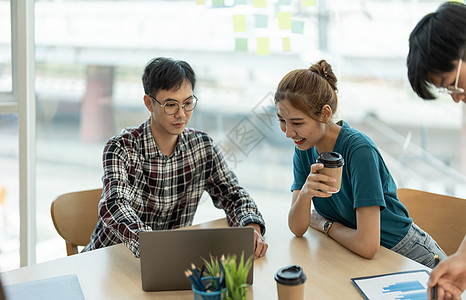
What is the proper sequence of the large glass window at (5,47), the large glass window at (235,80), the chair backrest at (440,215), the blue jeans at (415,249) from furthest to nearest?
1. the large glass window at (235,80)
2. the large glass window at (5,47)
3. the chair backrest at (440,215)
4. the blue jeans at (415,249)

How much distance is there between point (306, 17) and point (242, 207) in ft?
5.29

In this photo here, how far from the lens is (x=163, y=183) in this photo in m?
1.89

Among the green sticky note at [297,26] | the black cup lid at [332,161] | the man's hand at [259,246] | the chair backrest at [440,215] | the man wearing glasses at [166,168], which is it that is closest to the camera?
the black cup lid at [332,161]

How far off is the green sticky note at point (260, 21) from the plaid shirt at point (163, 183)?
1.13 m

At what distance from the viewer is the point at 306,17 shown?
2.95 meters

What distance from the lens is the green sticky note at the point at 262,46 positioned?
9.49ft

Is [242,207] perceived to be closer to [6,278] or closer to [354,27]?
[6,278]

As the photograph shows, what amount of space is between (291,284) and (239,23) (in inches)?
80.0

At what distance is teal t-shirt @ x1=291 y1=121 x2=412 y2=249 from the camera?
154cm

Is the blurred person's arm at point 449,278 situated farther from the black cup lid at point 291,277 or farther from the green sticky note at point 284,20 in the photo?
the green sticky note at point 284,20

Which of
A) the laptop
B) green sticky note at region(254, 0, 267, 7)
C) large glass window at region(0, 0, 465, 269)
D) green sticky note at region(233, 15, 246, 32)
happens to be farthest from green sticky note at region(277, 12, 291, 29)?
the laptop

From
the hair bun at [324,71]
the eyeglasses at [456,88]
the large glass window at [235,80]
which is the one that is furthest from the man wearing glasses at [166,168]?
the large glass window at [235,80]

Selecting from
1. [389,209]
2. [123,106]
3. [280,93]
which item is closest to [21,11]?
[123,106]

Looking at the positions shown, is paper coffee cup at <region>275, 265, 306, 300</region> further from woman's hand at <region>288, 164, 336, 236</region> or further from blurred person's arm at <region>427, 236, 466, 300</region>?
woman's hand at <region>288, 164, 336, 236</region>
